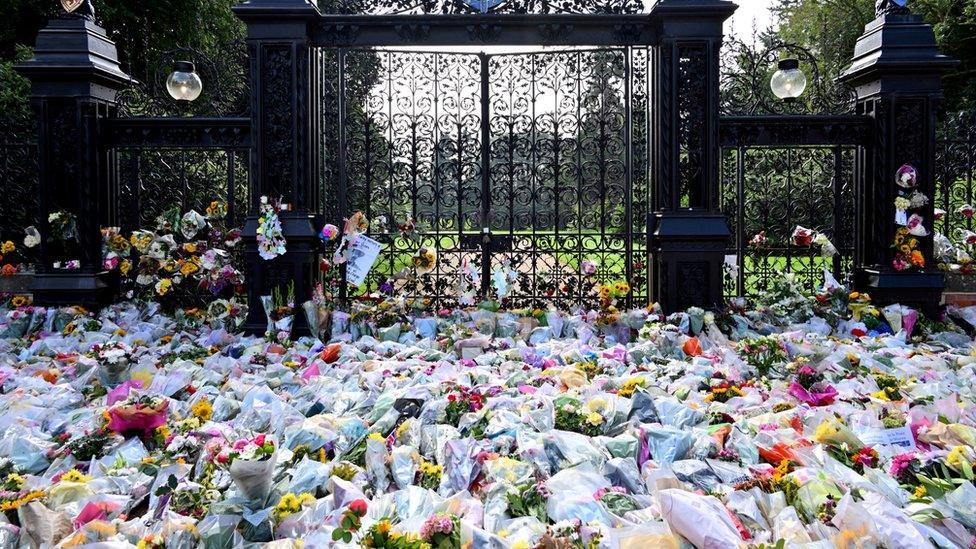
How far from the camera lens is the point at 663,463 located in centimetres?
303

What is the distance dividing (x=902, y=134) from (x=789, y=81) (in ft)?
4.34

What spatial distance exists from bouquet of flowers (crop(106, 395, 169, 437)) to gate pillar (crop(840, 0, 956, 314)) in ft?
18.1

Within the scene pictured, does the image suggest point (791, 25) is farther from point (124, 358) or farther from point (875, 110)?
point (124, 358)

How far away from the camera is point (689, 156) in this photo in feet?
20.5

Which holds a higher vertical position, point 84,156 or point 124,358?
point 84,156

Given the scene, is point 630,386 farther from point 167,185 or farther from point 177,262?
point 167,185

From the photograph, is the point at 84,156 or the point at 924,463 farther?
the point at 84,156

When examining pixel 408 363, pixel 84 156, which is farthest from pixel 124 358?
pixel 84 156

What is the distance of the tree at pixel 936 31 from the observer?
57.3 ft

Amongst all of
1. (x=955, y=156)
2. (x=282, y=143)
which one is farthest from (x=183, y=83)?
(x=955, y=156)

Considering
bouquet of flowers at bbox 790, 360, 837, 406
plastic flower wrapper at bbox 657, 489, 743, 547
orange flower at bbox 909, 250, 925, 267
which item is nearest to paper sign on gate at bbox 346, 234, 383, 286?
bouquet of flowers at bbox 790, 360, 837, 406

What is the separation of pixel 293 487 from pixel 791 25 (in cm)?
2609

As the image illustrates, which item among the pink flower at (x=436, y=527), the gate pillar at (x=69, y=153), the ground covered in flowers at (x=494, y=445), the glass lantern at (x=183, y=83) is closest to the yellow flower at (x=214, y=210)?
the gate pillar at (x=69, y=153)

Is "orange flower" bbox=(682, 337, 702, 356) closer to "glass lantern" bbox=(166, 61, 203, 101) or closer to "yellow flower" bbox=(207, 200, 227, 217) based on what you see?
"yellow flower" bbox=(207, 200, 227, 217)
